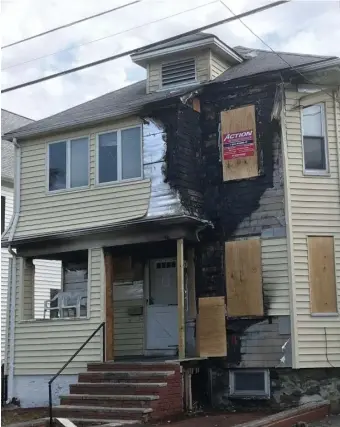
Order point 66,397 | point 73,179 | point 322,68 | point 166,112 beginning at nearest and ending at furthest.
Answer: point 66,397 < point 322,68 < point 166,112 < point 73,179

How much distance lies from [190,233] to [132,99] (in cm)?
424

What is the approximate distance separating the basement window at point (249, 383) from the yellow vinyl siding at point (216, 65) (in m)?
6.90

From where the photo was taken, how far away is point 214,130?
13617mm

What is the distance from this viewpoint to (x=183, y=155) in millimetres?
13266

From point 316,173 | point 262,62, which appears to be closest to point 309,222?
point 316,173

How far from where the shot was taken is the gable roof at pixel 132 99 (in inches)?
534

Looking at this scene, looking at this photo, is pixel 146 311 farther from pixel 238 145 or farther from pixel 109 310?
pixel 238 145

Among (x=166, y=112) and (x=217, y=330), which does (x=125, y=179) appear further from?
(x=217, y=330)

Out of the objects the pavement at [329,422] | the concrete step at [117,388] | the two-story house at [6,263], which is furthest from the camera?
the two-story house at [6,263]

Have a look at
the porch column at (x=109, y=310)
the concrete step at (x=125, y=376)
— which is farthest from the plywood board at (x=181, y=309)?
the porch column at (x=109, y=310)

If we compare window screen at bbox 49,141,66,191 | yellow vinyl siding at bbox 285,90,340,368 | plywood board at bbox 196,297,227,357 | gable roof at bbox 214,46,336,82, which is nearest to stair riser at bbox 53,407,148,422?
plywood board at bbox 196,297,227,357

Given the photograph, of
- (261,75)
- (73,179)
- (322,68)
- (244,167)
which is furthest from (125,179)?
(322,68)

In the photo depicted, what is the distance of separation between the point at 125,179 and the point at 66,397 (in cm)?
495

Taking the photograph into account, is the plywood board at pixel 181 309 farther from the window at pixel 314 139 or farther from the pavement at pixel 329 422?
the window at pixel 314 139
